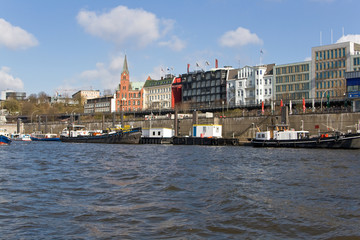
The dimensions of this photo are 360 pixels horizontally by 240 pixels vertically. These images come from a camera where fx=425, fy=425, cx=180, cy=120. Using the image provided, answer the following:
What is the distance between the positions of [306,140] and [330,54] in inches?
2093

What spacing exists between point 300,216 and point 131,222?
6.03 m

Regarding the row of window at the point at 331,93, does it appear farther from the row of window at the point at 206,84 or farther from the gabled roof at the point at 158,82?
the gabled roof at the point at 158,82

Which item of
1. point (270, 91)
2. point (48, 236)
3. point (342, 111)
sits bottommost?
point (48, 236)

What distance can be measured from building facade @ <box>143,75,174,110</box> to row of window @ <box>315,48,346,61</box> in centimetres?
6376

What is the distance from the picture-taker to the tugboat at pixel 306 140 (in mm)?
59531

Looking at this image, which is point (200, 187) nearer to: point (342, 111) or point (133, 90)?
point (342, 111)

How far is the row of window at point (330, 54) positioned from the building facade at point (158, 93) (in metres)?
63.8

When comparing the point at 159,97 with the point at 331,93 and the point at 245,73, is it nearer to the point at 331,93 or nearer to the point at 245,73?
the point at 245,73

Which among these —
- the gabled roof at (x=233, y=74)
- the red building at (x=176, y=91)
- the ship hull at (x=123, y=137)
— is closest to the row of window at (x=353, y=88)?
the ship hull at (x=123, y=137)

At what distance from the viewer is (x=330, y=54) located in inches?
4277

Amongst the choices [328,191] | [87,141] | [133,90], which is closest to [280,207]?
[328,191]

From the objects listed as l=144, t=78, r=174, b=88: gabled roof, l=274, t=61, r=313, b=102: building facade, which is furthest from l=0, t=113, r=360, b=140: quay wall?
l=144, t=78, r=174, b=88: gabled roof

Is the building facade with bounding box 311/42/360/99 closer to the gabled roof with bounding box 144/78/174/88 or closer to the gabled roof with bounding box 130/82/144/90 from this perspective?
the gabled roof with bounding box 144/78/174/88

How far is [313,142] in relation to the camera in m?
62.5
